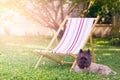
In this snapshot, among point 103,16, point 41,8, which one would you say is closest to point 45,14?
point 41,8

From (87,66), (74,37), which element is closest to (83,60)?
(87,66)

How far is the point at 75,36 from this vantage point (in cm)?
859

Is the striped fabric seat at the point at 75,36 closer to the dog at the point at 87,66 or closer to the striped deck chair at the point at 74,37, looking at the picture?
the striped deck chair at the point at 74,37

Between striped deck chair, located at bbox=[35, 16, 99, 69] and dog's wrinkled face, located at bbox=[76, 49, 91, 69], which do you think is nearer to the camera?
dog's wrinkled face, located at bbox=[76, 49, 91, 69]

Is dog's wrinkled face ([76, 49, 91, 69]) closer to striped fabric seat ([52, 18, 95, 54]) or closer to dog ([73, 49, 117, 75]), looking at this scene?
dog ([73, 49, 117, 75])

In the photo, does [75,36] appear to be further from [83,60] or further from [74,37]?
[83,60]

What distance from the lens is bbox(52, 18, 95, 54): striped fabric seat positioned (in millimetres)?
8009

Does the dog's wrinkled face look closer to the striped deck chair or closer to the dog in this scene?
the dog

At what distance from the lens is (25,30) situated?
19469mm

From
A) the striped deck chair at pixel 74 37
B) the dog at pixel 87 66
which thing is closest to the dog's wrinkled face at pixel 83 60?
the dog at pixel 87 66

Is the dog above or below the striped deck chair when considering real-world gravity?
below

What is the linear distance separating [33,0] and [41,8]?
907 millimetres

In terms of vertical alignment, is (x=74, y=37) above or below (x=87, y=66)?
above

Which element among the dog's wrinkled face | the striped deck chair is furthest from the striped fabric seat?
the dog's wrinkled face
